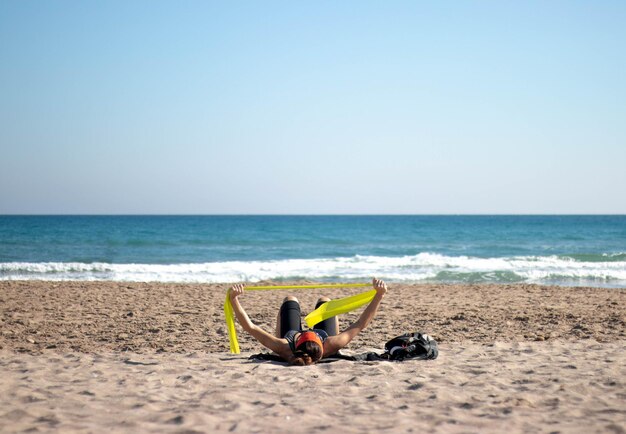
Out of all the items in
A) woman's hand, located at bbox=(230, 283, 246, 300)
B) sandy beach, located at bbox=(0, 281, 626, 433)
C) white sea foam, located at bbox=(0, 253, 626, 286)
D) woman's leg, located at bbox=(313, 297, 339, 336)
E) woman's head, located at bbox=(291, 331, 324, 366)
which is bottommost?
white sea foam, located at bbox=(0, 253, 626, 286)

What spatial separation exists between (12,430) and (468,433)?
319 cm

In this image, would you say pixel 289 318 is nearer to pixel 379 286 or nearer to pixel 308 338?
pixel 308 338

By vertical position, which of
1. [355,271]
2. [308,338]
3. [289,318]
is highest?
[289,318]

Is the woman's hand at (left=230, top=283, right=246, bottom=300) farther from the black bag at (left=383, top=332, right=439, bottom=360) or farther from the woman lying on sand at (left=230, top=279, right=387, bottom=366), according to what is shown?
the black bag at (left=383, top=332, right=439, bottom=360)

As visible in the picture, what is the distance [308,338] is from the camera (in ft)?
19.0

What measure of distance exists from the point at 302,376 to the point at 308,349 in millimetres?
283

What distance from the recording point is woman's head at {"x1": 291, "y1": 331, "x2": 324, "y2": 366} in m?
5.78

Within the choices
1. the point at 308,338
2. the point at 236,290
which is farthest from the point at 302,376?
the point at 236,290

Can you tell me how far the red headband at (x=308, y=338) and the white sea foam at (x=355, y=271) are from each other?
39.2 feet

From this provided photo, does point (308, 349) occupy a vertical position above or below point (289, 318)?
below

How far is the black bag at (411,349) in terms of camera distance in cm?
646

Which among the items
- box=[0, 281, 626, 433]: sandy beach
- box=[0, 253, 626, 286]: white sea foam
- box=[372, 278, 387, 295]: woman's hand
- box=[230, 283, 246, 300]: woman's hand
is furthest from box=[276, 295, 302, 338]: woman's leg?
box=[0, 253, 626, 286]: white sea foam

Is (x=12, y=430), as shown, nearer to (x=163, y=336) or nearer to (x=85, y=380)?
(x=85, y=380)

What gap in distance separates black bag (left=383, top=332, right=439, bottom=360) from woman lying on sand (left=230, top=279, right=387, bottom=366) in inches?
25.0
